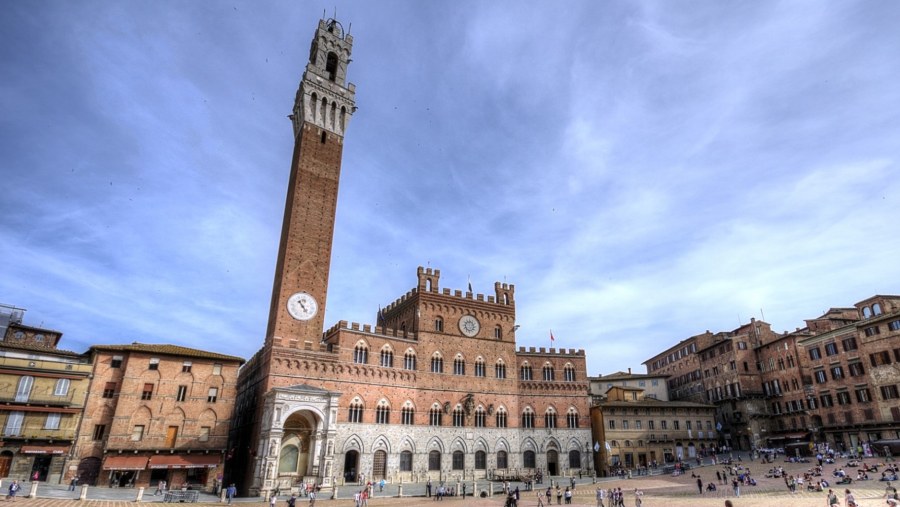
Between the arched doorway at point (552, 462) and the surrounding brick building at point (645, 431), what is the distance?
203 inches

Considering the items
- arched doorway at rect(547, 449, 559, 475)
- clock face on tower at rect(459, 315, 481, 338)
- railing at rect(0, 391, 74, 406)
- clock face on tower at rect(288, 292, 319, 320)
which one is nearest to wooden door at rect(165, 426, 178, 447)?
railing at rect(0, 391, 74, 406)

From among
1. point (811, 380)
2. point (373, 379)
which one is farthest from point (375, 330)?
point (811, 380)

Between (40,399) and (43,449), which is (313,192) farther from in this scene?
(43,449)

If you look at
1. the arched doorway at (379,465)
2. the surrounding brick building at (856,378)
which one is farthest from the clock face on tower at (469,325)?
the surrounding brick building at (856,378)

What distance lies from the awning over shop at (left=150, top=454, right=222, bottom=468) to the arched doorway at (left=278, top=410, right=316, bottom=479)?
5.35m

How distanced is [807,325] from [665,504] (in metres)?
45.4

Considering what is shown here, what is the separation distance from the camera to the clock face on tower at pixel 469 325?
5466cm

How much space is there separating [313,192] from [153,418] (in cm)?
2360

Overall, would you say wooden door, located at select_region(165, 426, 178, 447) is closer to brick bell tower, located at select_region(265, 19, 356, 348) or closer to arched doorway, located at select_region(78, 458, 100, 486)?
arched doorway, located at select_region(78, 458, 100, 486)

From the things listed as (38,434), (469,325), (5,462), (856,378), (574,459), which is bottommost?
(5,462)

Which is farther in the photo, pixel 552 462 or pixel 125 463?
pixel 552 462

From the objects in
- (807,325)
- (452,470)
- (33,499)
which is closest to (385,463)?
(452,470)

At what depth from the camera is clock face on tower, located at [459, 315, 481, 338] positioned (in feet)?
179

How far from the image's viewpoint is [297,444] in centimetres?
4219
